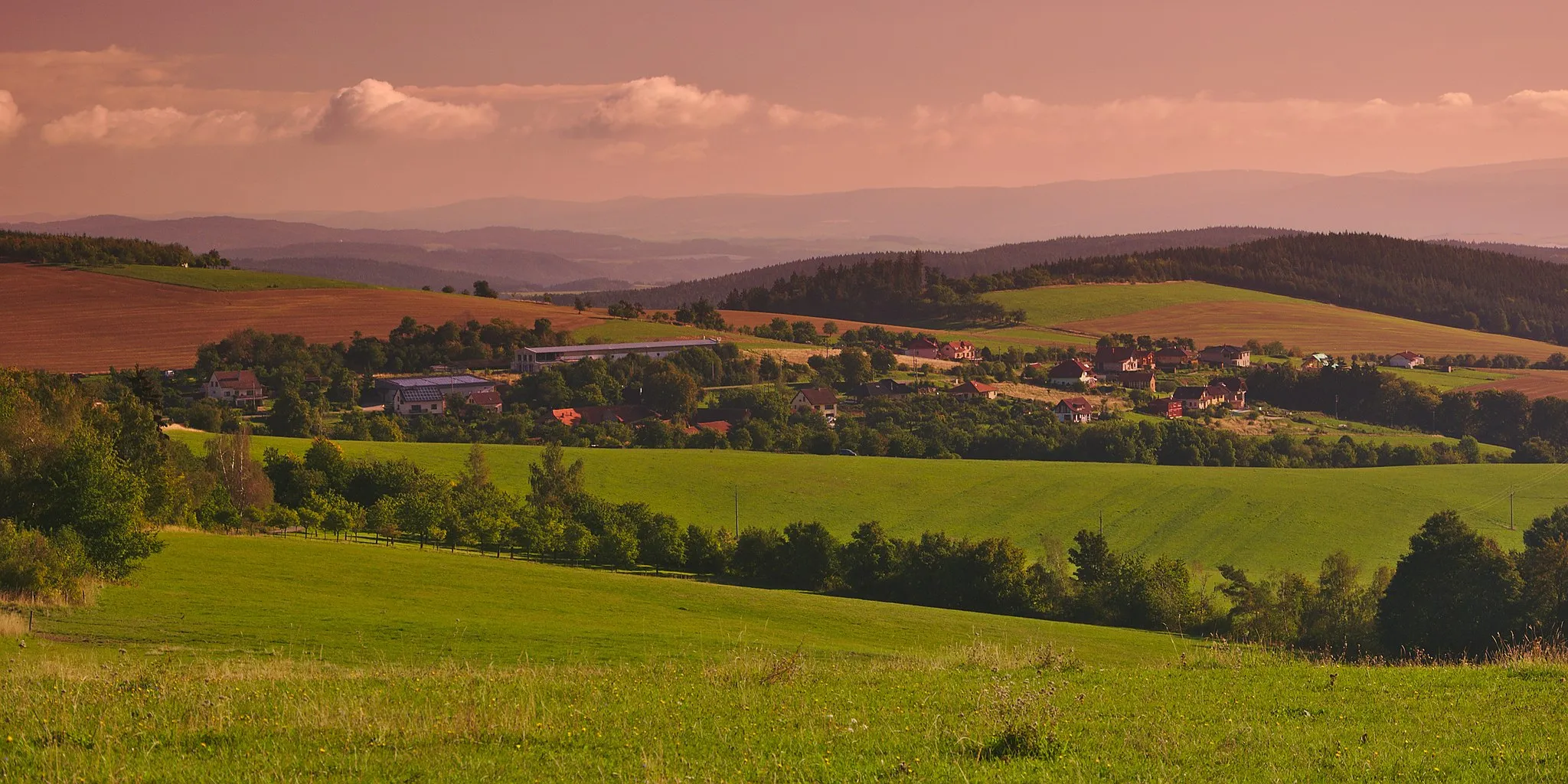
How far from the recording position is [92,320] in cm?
10988

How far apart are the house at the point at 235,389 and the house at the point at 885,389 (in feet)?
178

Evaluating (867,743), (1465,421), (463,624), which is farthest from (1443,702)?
(1465,421)

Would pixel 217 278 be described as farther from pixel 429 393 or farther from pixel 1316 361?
pixel 1316 361

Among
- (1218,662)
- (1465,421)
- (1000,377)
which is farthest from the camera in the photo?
(1000,377)

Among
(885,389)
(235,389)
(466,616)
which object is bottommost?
(885,389)

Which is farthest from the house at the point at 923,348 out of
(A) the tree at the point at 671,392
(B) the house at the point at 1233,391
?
(A) the tree at the point at 671,392

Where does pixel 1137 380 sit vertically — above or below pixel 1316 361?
below

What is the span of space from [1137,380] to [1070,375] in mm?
7611

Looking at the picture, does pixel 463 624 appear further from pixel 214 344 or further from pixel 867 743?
pixel 214 344

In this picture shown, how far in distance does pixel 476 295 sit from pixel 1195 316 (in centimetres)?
10168

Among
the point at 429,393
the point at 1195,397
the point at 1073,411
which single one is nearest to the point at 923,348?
the point at 1195,397

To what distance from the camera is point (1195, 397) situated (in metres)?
115

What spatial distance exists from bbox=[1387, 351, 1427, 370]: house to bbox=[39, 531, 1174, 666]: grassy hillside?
11617 centimetres

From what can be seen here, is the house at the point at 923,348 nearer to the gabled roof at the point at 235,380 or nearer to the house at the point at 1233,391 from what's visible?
the house at the point at 1233,391
